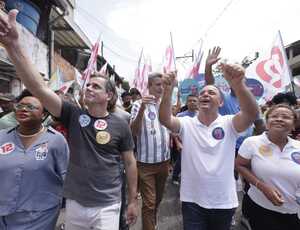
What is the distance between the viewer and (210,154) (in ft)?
7.98

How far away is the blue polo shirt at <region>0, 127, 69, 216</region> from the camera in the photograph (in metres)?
2.11

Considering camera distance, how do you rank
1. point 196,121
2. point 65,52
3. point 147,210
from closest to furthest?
point 196,121 → point 147,210 → point 65,52

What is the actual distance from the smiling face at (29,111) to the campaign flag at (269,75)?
3.67 m

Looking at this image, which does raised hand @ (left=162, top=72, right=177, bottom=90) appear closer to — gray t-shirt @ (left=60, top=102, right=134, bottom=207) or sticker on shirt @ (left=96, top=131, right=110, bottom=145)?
gray t-shirt @ (left=60, top=102, right=134, bottom=207)

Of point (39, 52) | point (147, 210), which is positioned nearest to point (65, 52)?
point (39, 52)

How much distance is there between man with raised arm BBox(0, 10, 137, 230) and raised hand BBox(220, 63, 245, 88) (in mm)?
896

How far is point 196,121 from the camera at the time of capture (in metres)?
2.62

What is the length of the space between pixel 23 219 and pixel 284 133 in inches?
83.5

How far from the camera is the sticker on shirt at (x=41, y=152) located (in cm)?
222

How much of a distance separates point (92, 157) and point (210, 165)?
912 mm

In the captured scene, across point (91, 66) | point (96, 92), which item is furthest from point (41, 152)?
point (91, 66)

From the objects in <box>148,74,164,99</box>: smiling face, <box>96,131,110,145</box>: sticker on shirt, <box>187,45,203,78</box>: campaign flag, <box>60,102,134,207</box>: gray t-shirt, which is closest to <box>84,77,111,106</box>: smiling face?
<box>60,102,134,207</box>: gray t-shirt

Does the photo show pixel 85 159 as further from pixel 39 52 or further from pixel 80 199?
pixel 39 52

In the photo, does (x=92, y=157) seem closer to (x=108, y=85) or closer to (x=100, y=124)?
(x=100, y=124)
